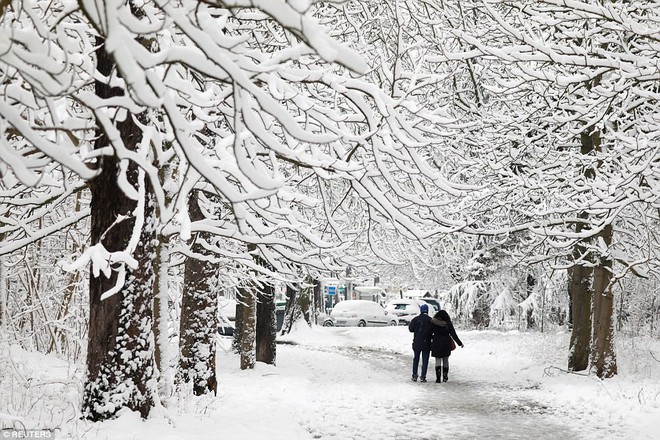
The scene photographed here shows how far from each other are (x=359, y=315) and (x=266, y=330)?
23.6 metres

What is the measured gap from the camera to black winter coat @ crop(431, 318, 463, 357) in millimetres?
14930

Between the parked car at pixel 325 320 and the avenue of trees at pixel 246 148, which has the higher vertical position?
the avenue of trees at pixel 246 148

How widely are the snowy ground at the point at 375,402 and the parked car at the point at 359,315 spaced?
68.3 feet

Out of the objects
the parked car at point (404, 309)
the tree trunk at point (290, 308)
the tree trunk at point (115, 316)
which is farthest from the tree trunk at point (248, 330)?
the parked car at point (404, 309)

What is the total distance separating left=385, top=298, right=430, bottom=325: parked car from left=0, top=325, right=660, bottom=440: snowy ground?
2218 cm

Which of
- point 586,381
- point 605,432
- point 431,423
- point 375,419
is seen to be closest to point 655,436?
point 605,432

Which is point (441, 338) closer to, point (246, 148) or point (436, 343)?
point (436, 343)

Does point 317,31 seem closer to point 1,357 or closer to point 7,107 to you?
point 7,107

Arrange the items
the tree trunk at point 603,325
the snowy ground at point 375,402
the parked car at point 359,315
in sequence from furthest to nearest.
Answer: the parked car at point 359,315, the tree trunk at point 603,325, the snowy ground at point 375,402

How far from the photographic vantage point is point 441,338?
14977 millimetres

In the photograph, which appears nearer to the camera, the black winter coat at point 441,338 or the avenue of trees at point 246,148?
the avenue of trees at point 246,148

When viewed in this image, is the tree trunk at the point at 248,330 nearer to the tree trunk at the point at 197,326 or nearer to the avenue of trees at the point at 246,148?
the avenue of trees at the point at 246,148

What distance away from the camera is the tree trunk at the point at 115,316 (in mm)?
5691

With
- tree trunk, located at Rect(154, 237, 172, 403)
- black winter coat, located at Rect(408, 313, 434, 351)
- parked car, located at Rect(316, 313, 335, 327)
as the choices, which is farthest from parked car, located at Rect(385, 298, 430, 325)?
tree trunk, located at Rect(154, 237, 172, 403)
